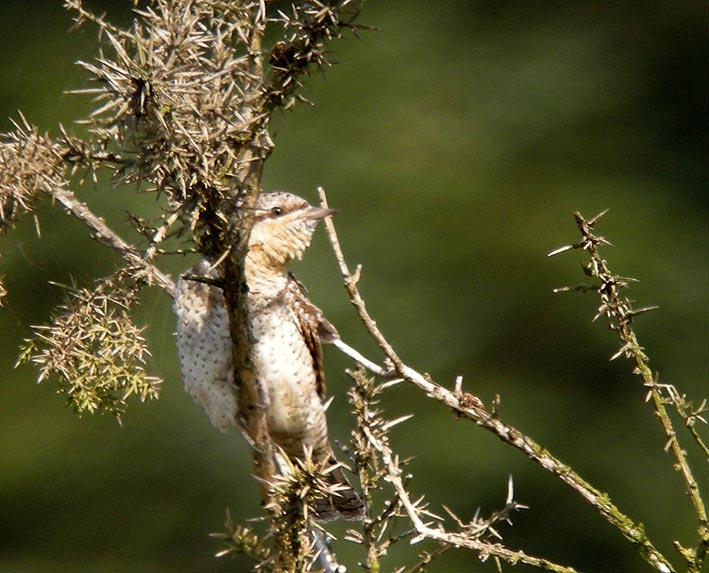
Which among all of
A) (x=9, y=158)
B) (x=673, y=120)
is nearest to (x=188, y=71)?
(x=9, y=158)

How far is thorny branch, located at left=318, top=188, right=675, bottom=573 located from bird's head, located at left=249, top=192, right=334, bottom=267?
→ 3.15ft

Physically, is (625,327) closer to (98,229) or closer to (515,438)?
(515,438)

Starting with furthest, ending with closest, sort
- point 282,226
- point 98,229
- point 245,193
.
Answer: point 282,226, point 98,229, point 245,193

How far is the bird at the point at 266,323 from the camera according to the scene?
87.2 inches

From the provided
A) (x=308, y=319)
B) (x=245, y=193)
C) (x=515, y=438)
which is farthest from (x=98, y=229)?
(x=308, y=319)

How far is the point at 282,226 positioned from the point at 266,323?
0.22m

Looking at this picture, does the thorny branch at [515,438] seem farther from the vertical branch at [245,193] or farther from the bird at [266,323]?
the bird at [266,323]

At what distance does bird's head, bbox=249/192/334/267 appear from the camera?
221 cm

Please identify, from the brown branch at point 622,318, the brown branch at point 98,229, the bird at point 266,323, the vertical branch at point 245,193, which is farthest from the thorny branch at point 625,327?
the bird at point 266,323

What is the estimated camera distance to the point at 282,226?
2229 millimetres

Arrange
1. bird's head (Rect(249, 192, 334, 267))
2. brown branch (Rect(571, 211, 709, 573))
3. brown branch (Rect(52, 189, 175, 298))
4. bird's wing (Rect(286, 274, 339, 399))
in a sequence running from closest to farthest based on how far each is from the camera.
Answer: brown branch (Rect(571, 211, 709, 573)) < brown branch (Rect(52, 189, 175, 298)) < bird's head (Rect(249, 192, 334, 267)) < bird's wing (Rect(286, 274, 339, 399))

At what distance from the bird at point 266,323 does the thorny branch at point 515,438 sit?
923 millimetres

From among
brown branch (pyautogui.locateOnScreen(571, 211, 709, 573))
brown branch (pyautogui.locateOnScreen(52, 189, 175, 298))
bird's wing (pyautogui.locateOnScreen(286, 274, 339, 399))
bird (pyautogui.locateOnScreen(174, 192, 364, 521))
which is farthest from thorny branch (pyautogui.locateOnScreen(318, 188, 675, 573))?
bird's wing (pyautogui.locateOnScreen(286, 274, 339, 399))

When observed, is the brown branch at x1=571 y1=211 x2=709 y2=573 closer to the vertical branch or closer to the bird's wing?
the vertical branch
